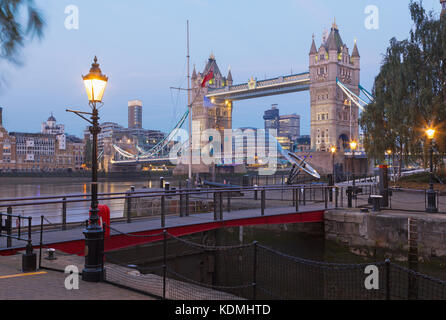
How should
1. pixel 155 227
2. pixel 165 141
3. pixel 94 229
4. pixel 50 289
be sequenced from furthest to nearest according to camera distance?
pixel 165 141 → pixel 155 227 → pixel 94 229 → pixel 50 289

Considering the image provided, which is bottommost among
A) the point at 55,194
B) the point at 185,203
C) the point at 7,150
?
the point at 55,194

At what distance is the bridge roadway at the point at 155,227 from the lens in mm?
9531

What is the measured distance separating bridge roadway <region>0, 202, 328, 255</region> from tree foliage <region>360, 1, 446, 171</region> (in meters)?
14.5

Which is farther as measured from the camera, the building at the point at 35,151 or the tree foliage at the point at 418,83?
the building at the point at 35,151

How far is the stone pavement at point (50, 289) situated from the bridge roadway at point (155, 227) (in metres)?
0.94

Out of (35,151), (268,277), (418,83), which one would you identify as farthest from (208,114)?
(268,277)

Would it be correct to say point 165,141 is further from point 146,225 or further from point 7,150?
point 146,225

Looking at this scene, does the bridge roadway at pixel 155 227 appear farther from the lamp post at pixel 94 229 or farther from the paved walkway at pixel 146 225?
the lamp post at pixel 94 229

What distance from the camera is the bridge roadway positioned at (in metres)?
9.53

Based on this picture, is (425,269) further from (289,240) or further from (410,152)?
(410,152)

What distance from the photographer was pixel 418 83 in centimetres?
2825

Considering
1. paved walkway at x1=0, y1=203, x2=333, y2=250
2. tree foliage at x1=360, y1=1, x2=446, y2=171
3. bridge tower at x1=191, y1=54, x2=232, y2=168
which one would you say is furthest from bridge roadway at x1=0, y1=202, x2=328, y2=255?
bridge tower at x1=191, y1=54, x2=232, y2=168

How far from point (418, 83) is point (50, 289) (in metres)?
28.0

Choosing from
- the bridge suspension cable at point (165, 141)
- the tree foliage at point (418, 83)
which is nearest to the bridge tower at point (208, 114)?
the bridge suspension cable at point (165, 141)
